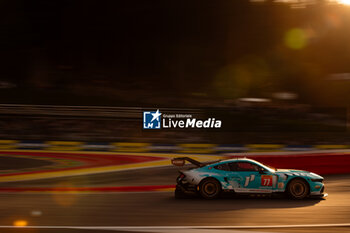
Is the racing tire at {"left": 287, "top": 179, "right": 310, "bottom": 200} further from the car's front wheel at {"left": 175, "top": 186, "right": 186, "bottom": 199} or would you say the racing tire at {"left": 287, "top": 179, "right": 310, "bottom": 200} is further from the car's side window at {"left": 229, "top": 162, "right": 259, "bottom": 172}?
the car's front wheel at {"left": 175, "top": 186, "right": 186, "bottom": 199}

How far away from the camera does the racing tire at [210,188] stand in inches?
412

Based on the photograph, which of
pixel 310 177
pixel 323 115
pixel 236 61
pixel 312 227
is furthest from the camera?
pixel 236 61

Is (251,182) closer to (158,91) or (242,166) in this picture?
(242,166)

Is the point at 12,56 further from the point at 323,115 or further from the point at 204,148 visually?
the point at 323,115

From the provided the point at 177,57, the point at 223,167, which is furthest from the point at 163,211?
the point at 177,57

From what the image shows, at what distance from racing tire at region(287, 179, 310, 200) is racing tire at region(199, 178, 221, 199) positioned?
5.32 feet

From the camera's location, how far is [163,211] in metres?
9.05

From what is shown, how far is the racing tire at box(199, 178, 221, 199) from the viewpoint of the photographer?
10461 millimetres

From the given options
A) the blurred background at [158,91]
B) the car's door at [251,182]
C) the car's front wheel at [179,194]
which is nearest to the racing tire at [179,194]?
the car's front wheel at [179,194]

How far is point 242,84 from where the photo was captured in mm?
36906

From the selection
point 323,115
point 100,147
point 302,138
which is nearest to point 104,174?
point 100,147

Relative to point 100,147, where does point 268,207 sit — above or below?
below

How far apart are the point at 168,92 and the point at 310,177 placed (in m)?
26.2

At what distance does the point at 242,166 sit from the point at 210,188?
91 cm
